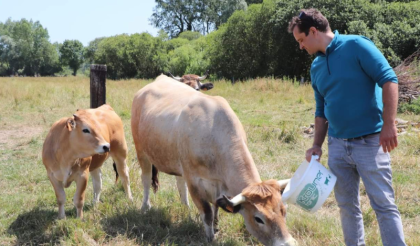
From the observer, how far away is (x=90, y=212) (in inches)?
216

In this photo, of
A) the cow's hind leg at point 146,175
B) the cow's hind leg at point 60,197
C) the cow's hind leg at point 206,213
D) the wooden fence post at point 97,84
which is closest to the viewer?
the cow's hind leg at point 206,213

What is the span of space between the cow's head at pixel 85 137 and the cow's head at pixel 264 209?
236 cm

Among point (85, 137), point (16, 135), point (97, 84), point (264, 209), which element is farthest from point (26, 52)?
point (264, 209)

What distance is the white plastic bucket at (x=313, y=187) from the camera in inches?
140

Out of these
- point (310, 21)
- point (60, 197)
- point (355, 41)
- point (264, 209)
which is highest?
point (310, 21)

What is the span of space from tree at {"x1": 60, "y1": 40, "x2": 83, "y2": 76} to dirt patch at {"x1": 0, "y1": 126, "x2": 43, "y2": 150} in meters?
79.4

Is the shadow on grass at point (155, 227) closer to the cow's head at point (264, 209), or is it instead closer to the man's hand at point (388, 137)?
the cow's head at point (264, 209)

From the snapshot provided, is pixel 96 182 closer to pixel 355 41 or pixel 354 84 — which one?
pixel 354 84

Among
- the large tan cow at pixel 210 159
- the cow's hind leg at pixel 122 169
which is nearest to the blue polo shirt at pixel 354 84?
the large tan cow at pixel 210 159

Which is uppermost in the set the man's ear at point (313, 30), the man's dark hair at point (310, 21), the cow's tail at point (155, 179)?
the man's dark hair at point (310, 21)

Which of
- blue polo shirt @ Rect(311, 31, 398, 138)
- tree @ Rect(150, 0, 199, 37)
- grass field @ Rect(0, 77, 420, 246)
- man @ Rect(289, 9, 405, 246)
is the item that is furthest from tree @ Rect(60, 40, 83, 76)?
blue polo shirt @ Rect(311, 31, 398, 138)

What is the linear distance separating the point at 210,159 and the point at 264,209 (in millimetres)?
1011

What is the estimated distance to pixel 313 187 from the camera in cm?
357

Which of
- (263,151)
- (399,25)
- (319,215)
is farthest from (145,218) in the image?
(399,25)
